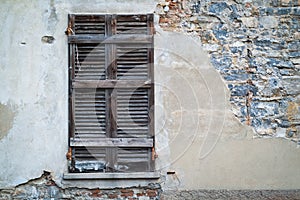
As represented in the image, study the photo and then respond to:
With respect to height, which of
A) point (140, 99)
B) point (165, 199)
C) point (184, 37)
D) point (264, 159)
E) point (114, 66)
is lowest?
point (165, 199)

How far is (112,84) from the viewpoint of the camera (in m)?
4.25

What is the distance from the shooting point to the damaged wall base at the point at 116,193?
4227 mm

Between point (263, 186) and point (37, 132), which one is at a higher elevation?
point (37, 132)

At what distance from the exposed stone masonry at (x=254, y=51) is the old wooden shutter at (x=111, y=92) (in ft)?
1.42

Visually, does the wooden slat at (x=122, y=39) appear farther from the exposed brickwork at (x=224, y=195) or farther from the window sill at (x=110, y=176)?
the exposed brickwork at (x=224, y=195)

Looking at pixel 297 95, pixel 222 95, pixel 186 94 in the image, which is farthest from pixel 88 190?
pixel 297 95

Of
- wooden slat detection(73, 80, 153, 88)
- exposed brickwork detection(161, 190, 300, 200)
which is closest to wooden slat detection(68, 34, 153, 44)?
wooden slat detection(73, 80, 153, 88)

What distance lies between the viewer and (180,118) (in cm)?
426

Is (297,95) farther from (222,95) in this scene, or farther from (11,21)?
(11,21)

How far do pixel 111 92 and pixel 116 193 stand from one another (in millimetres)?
1064

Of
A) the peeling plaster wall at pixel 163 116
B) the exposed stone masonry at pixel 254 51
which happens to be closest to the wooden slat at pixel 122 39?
the peeling plaster wall at pixel 163 116

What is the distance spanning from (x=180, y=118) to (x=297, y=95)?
4.17 feet

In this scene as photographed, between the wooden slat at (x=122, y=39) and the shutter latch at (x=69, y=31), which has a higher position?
the shutter latch at (x=69, y=31)

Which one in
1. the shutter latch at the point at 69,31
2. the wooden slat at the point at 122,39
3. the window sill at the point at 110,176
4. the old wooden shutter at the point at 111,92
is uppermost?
the shutter latch at the point at 69,31
